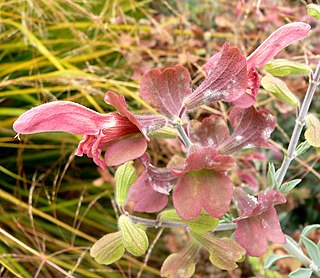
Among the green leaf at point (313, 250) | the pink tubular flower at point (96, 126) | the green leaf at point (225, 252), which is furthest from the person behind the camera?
the green leaf at point (313, 250)

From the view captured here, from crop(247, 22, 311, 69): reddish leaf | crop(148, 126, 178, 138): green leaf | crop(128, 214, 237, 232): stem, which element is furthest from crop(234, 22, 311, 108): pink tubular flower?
crop(128, 214, 237, 232): stem

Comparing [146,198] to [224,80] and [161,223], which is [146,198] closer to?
[161,223]

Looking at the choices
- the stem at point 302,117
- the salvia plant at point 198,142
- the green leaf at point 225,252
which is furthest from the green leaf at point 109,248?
the stem at point 302,117

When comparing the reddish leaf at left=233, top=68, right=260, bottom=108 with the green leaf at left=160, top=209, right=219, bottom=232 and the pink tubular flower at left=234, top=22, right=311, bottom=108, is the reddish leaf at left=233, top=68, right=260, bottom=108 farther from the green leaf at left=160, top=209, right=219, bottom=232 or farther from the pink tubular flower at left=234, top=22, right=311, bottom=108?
the green leaf at left=160, top=209, right=219, bottom=232

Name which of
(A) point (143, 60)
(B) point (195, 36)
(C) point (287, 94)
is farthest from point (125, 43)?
(C) point (287, 94)

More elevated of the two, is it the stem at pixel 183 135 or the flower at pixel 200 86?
the flower at pixel 200 86

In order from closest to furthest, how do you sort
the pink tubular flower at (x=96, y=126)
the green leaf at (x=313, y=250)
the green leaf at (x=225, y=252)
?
the pink tubular flower at (x=96, y=126), the green leaf at (x=225, y=252), the green leaf at (x=313, y=250)

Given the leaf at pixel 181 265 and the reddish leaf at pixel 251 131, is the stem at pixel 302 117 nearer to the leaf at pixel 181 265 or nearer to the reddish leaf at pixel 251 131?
the reddish leaf at pixel 251 131

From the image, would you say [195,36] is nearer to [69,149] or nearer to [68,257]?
[69,149]
